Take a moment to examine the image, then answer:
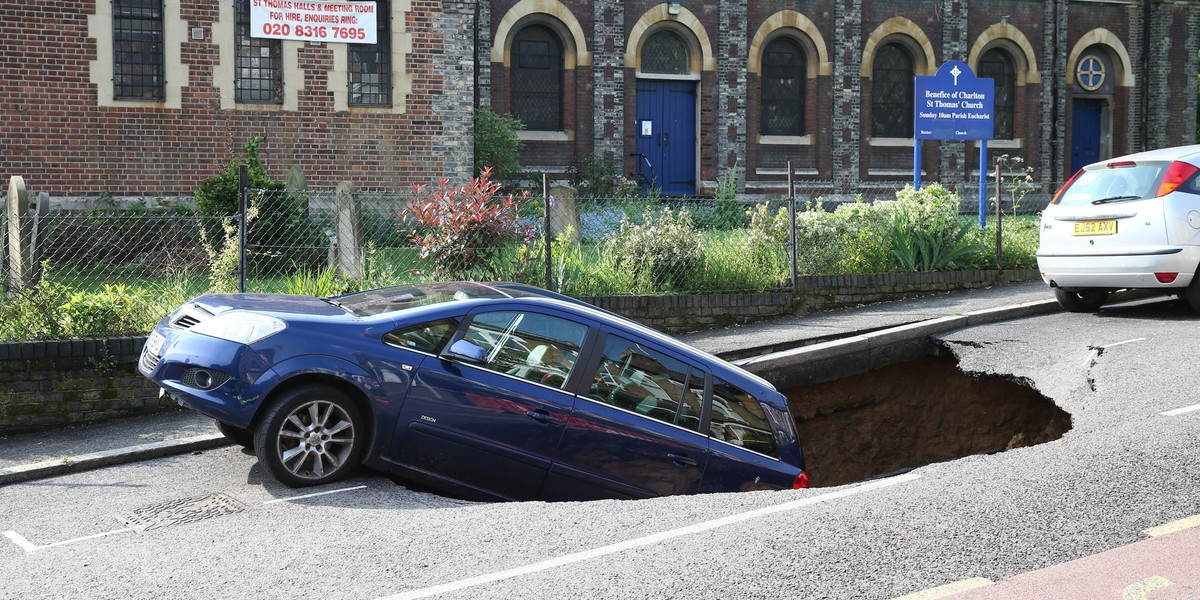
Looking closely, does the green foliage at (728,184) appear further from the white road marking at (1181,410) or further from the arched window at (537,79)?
the white road marking at (1181,410)

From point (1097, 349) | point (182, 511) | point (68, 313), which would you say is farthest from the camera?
point (1097, 349)

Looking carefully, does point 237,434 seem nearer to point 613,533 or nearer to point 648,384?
point 648,384

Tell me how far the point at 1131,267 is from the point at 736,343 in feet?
12.7

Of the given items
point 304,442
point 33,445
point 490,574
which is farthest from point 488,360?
point 33,445

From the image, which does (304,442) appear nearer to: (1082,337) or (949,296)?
(1082,337)

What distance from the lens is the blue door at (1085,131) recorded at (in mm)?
29734

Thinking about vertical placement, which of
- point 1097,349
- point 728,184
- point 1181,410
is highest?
point 728,184

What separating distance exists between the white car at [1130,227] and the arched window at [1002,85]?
17.8m

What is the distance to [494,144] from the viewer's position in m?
21.6

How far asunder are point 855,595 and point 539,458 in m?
2.67

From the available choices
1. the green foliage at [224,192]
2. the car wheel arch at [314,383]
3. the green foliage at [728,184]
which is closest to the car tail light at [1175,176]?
the car wheel arch at [314,383]

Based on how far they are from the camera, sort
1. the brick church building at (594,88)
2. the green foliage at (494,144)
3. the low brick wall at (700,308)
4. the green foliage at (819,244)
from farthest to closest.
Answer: the green foliage at (494,144), the brick church building at (594,88), the green foliage at (819,244), the low brick wall at (700,308)

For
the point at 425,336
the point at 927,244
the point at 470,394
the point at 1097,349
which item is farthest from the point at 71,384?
the point at 927,244

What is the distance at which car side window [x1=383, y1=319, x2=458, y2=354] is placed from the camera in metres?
6.75
